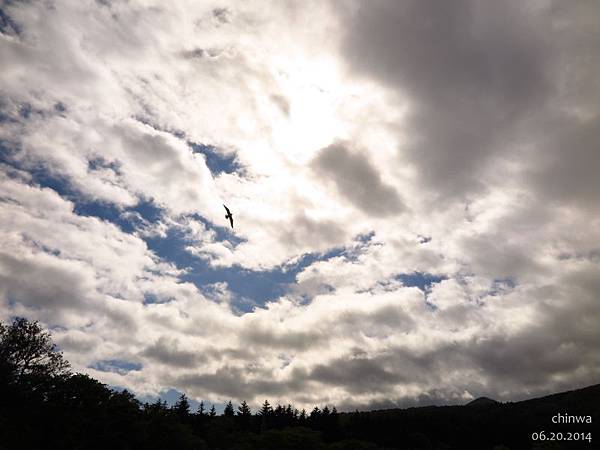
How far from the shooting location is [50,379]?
6838 cm

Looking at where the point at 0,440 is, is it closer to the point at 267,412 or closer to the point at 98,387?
the point at 98,387

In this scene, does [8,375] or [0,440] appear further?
[8,375]

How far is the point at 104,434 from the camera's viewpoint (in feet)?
230

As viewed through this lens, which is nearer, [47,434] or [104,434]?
[47,434]

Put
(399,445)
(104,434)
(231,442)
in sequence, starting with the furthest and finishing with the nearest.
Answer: (399,445) → (231,442) → (104,434)

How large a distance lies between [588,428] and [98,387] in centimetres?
16514

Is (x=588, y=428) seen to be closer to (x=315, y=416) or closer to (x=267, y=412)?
(x=315, y=416)

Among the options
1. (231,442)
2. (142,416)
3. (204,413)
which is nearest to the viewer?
(142,416)

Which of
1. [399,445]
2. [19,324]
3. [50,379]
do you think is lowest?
[399,445]

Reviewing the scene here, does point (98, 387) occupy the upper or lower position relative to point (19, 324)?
lower

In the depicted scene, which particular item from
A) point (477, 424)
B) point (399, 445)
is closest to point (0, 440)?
point (399, 445)

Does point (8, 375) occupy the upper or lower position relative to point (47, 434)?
upper

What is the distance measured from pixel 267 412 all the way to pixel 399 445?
46119mm

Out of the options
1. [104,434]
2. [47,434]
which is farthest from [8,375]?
[104,434]
